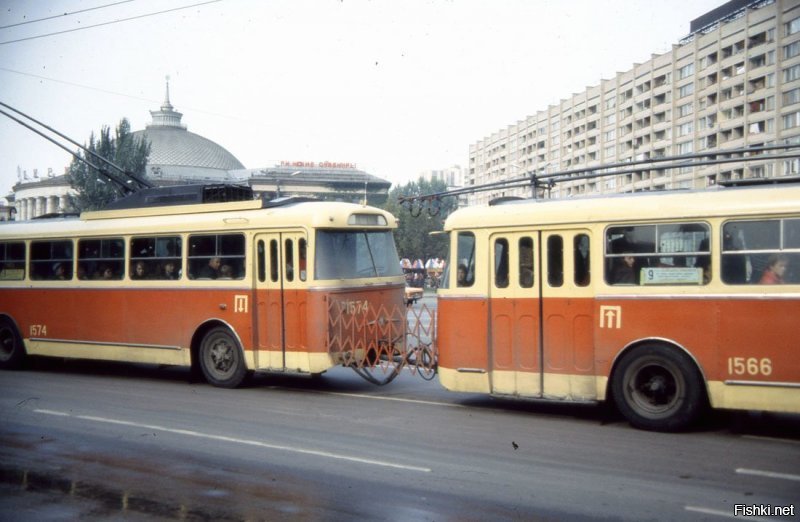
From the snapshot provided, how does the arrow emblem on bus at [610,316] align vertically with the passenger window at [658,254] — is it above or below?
below

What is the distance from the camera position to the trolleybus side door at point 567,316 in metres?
10.1

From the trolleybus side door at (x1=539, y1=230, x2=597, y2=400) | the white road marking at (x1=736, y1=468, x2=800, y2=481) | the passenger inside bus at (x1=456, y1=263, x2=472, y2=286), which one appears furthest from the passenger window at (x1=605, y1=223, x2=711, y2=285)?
the white road marking at (x1=736, y1=468, x2=800, y2=481)

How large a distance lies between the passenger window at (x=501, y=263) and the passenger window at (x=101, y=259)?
24.6 feet

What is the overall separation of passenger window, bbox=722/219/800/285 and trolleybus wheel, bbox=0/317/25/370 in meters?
13.4

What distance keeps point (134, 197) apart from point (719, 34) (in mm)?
70298

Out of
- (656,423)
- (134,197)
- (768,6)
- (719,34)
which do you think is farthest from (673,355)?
(719,34)

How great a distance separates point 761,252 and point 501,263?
3156mm

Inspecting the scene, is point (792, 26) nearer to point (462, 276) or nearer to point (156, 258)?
point (156, 258)

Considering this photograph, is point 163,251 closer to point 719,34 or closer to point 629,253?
point 629,253

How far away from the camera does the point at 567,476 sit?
7.59 meters

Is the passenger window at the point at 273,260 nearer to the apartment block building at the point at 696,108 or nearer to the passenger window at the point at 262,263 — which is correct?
the passenger window at the point at 262,263

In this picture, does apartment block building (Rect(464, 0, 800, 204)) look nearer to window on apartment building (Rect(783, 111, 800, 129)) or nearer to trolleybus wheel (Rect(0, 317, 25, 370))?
window on apartment building (Rect(783, 111, 800, 129))

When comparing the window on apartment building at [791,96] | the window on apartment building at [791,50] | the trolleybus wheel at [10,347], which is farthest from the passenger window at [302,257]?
the window on apartment building at [791,96]

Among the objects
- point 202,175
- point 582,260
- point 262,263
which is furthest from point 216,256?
point 202,175
